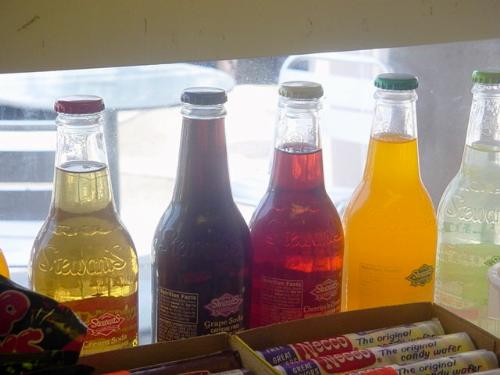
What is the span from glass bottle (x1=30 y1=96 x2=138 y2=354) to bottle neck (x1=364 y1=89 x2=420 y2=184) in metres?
0.26

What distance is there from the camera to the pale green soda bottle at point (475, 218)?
2.69 ft

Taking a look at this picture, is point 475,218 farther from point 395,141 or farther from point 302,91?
point 302,91

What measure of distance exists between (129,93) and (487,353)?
52cm

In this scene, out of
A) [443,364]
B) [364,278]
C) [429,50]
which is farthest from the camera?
[429,50]

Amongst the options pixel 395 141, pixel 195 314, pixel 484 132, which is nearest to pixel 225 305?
pixel 195 314

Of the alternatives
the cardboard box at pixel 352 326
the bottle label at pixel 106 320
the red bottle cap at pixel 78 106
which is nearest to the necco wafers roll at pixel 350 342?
the cardboard box at pixel 352 326

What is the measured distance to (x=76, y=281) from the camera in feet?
2.27

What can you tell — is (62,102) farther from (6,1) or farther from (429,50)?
(429,50)

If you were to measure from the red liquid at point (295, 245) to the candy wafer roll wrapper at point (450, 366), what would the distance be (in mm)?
117

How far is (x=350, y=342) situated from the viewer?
68 cm

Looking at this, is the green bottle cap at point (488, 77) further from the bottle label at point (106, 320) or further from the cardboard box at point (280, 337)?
the bottle label at point (106, 320)

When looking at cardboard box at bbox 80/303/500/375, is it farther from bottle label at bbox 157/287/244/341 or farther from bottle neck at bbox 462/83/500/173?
bottle neck at bbox 462/83/500/173

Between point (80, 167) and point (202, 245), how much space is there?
0.41ft

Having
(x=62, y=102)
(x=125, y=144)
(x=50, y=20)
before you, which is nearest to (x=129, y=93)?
(x=125, y=144)
